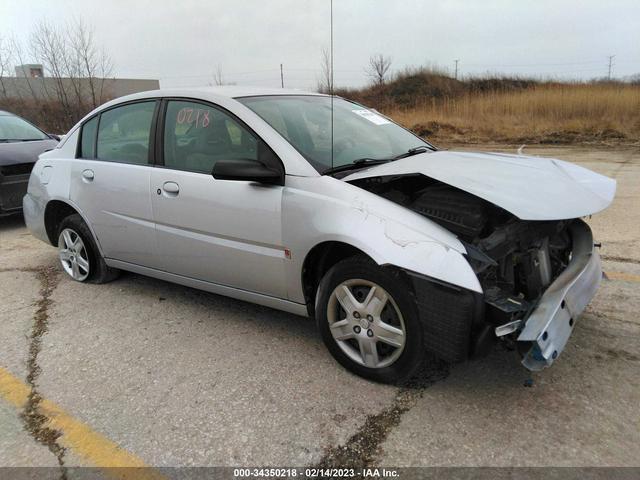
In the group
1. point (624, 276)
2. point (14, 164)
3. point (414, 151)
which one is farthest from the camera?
point (14, 164)

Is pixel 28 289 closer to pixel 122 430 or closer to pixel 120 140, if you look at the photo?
pixel 120 140

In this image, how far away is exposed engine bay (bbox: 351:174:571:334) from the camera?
2361 mm

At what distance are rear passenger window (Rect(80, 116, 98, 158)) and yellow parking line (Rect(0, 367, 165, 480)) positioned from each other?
2100 millimetres

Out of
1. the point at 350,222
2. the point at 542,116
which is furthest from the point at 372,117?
the point at 542,116

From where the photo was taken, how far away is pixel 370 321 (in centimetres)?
258

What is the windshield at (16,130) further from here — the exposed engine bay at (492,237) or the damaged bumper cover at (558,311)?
the damaged bumper cover at (558,311)

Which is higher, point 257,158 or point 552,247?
point 257,158

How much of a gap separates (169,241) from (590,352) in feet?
9.15

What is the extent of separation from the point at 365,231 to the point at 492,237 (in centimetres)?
66

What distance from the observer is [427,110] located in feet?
73.0

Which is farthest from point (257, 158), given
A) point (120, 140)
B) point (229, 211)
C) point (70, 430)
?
point (70, 430)

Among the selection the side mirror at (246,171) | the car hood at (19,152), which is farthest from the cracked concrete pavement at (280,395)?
the car hood at (19,152)

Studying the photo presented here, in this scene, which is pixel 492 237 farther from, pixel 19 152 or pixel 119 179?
pixel 19 152

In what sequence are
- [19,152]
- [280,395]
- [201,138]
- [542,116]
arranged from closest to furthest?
[280,395]
[201,138]
[19,152]
[542,116]
